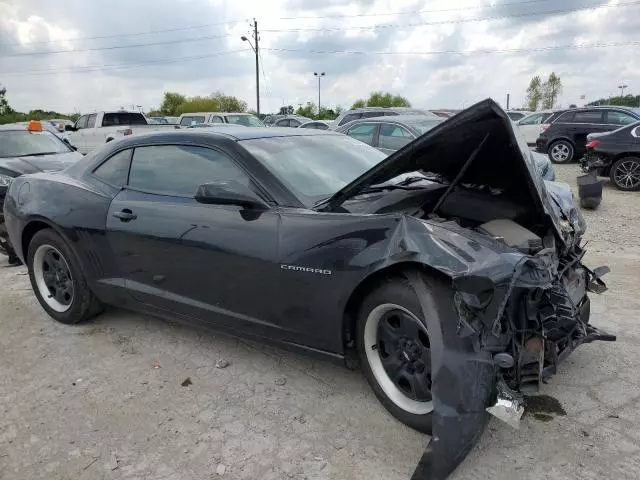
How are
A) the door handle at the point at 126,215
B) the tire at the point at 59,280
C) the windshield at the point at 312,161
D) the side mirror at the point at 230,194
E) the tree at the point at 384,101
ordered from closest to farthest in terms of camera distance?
the side mirror at the point at 230,194, the windshield at the point at 312,161, the door handle at the point at 126,215, the tire at the point at 59,280, the tree at the point at 384,101

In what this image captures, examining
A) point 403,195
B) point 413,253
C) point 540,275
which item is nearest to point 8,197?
point 403,195

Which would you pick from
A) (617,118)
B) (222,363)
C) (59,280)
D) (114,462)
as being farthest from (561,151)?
(114,462)

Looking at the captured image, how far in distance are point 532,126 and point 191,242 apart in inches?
728

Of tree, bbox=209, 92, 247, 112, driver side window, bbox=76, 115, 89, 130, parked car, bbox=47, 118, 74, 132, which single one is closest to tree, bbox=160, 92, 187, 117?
tree, bbox=209, 92, 247, 112

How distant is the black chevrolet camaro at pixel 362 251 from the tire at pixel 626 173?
8063 millimetres

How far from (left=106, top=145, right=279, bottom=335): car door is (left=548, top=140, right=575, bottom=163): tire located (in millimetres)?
14320

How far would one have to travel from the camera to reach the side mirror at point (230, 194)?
9.90 feet

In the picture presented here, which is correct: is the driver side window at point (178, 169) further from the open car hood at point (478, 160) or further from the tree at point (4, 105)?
the tree at point (4, 105)

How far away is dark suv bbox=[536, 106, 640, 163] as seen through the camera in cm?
1460

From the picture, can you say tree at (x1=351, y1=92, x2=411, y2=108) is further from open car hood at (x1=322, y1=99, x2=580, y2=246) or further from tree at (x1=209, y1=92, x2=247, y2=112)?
open car hood at (x1=322, y1=99, x2=580, y2=246)

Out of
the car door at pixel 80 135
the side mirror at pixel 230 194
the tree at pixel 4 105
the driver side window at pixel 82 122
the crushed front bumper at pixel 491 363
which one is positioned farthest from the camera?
the tree at pixel 4 105

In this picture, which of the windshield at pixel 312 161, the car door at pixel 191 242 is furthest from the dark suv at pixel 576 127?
the car door at pixel 191 242

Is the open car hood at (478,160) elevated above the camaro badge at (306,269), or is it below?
above

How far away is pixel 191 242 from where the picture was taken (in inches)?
131
